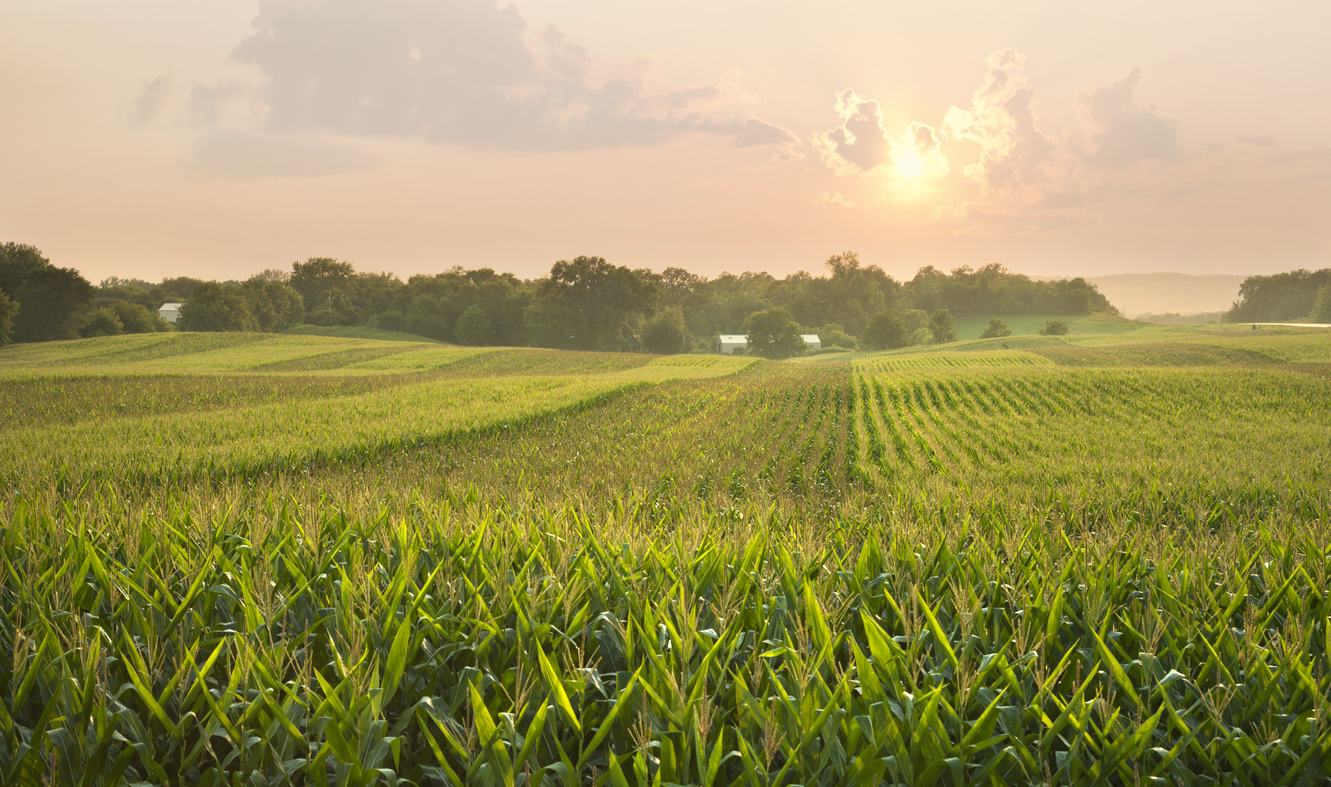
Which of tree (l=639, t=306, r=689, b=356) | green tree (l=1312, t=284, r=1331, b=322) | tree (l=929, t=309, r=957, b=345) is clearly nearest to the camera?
tree (l=639, t=306, r=689, b=356)

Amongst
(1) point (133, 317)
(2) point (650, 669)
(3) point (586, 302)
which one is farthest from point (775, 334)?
(2) point (650, 669)

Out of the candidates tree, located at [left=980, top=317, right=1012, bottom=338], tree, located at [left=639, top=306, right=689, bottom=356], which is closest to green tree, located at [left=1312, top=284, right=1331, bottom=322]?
tree, located at [left=980, top=317, right=1012, bottom=338]

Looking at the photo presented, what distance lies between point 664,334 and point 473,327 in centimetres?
2830

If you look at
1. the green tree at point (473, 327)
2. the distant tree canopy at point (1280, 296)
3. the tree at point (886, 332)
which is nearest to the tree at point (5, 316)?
the green tree at point (473, 327)

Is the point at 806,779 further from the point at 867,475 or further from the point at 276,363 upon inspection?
the point at 276,363

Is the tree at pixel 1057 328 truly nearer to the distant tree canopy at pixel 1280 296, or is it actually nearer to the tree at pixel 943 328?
the tree at pixel 943 328

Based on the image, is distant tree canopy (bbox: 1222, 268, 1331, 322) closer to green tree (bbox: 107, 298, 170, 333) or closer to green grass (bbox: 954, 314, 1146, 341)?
green grass (bbox: 954, 314, 1146, 341)

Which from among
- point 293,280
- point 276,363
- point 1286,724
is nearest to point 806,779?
point 1286,724

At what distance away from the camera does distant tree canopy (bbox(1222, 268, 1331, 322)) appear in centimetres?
14575

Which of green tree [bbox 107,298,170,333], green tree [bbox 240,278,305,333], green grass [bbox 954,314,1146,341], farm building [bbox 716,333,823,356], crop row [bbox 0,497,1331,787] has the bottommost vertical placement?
crop row [bbox 0,497,1331,787]

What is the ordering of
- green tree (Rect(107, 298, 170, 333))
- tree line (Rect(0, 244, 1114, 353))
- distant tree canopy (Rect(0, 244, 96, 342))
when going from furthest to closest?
green tree (Rect(107, 298, 170, 333)) → tree line (Rect(0, 244, 1114, 353)) → distant tree canopy (Rect(0, 244, 96, 342))

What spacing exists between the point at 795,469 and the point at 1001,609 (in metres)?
10.2

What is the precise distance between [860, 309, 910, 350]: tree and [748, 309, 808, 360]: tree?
13.7 metres

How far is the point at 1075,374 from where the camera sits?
3027cm
